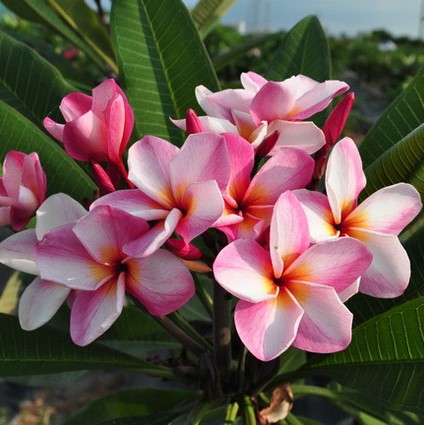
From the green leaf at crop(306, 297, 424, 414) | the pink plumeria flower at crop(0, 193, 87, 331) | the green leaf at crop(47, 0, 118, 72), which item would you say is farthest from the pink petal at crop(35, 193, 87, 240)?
the green leaf at crop(47, 0, 118, 72)

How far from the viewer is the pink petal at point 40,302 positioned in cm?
56

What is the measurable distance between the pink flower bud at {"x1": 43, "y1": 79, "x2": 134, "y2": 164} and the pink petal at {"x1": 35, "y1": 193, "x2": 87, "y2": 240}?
0.06 meters

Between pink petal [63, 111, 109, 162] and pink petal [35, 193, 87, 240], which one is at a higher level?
pink petal [63, 111, 109, 162]

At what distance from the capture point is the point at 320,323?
20.2 inches

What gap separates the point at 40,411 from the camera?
217 centimetres

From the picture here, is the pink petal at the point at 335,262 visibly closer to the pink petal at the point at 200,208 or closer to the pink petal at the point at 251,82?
the pink petal at the point at 200,208

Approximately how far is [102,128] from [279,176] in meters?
0.17

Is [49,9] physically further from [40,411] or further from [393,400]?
[40,411]

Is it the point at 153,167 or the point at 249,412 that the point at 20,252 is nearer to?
the point at 153,167

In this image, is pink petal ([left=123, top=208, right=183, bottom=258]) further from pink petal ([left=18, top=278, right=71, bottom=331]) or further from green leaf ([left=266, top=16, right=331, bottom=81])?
green leaf ([left=266, top=16, right=331, bottom=81])

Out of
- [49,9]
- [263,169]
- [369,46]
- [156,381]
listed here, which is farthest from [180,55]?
[369,46]

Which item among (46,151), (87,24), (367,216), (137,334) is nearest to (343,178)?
(367,216)

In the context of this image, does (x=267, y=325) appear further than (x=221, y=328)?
No

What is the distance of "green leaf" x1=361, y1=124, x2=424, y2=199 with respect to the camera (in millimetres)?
639
